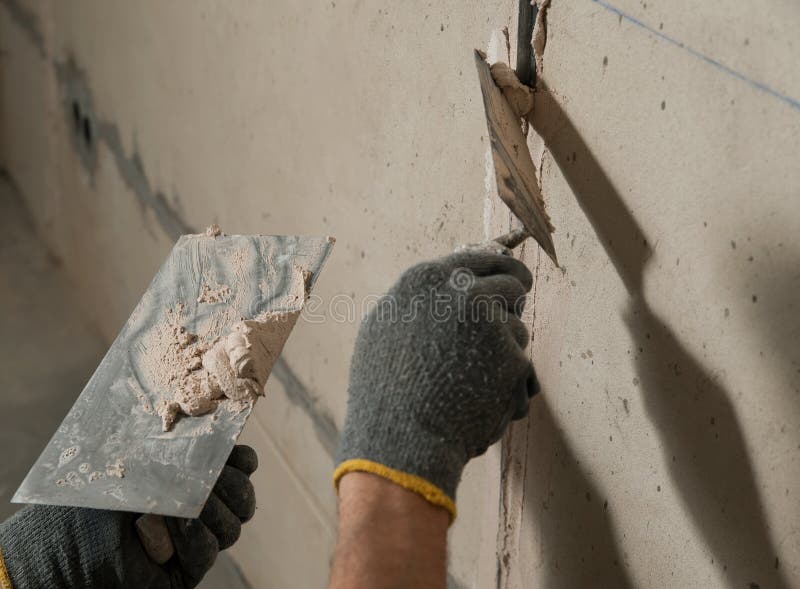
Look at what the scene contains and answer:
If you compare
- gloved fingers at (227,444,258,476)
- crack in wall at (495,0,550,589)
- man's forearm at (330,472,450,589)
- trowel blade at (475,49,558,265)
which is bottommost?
crack in wall at (495,0,550,589)

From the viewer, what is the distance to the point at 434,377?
1.05m

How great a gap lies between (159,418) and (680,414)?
753 millimetres

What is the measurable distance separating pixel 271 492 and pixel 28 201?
101 inches

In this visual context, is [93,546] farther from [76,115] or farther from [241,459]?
[76,115]

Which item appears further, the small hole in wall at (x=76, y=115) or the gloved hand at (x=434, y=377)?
the small hole in wall at (x=76, y=115)

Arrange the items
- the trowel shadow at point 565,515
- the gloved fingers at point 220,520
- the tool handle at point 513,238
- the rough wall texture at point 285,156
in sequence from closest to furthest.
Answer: the tool handle at point 513,238 → the trowel shadow at point 565,515 → the gloved fingers at point 220,520 → the rough wall texture at point 285,156

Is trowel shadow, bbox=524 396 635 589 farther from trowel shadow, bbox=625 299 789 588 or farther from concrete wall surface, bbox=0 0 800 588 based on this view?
trowel shadow, bbox=625 299 789 588

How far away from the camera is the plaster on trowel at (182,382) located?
3.93 feet

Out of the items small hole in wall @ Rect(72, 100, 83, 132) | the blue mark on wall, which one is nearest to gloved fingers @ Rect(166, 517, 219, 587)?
the blue mark on wall

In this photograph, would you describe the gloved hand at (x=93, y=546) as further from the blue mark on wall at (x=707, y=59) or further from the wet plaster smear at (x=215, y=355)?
the blue mark on wall at (x=707, y=59)

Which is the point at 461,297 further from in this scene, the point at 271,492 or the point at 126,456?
the point at 271,492

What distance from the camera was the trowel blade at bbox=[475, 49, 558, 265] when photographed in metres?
1.10

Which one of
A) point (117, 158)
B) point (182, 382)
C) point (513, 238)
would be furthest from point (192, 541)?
point (117, 158)

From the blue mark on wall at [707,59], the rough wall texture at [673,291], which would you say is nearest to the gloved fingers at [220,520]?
the rough wall texture at [673,291]
